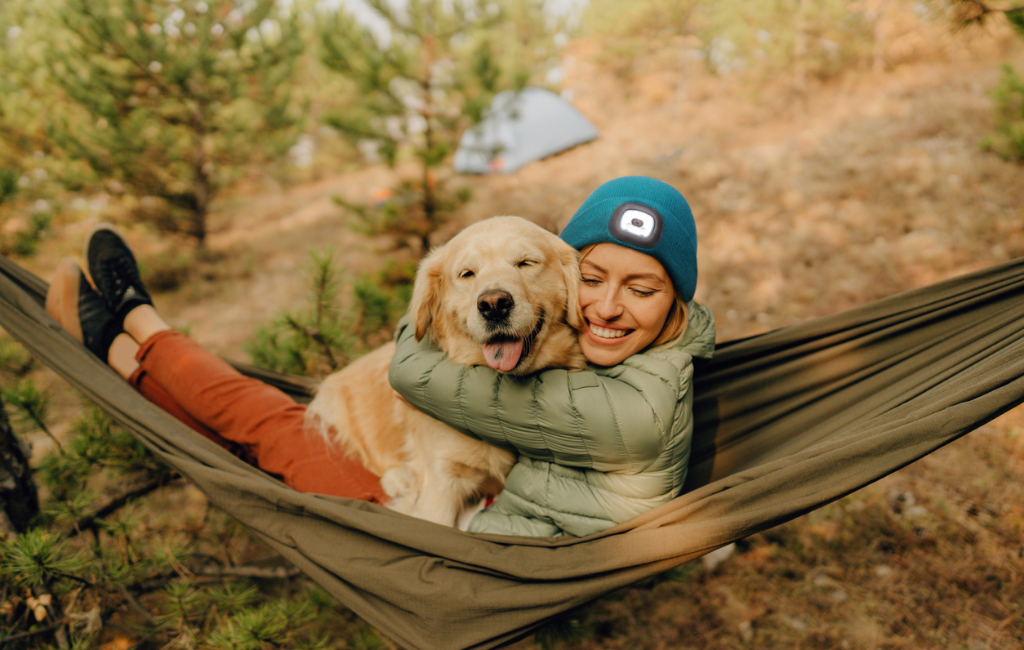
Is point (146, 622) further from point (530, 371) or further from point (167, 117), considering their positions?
point (167, 117)

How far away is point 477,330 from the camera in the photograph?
1.68 metres

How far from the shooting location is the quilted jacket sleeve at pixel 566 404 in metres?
1.48

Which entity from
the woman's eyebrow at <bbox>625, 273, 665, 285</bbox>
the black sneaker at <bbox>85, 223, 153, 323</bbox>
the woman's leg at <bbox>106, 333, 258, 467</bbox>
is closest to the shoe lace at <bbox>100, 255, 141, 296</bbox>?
the black sneaker at <bbox>85, 223, 153, 323</bbox>

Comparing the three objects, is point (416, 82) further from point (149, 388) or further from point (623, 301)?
point (623, 301)

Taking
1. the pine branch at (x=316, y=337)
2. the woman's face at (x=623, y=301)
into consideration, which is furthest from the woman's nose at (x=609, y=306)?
the pine branch at (x=316, y=337)

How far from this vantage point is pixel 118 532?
203cm

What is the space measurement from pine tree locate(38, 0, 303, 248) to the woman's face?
783cm

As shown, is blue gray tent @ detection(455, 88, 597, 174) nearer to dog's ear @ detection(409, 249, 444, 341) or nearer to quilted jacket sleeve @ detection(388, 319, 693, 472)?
dog's ear @ detection(409, 249, 444, 341)

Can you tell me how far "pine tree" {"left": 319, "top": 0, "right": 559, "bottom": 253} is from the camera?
585cm

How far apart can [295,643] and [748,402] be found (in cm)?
196

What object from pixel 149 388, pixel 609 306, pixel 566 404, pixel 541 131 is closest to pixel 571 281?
pixel 609 306

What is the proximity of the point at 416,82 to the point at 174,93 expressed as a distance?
4019mm

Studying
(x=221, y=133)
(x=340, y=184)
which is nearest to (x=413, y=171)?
(x=221, y=133)

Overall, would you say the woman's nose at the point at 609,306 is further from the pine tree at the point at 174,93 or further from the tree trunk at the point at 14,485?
the pine tree at the point at 174,93
